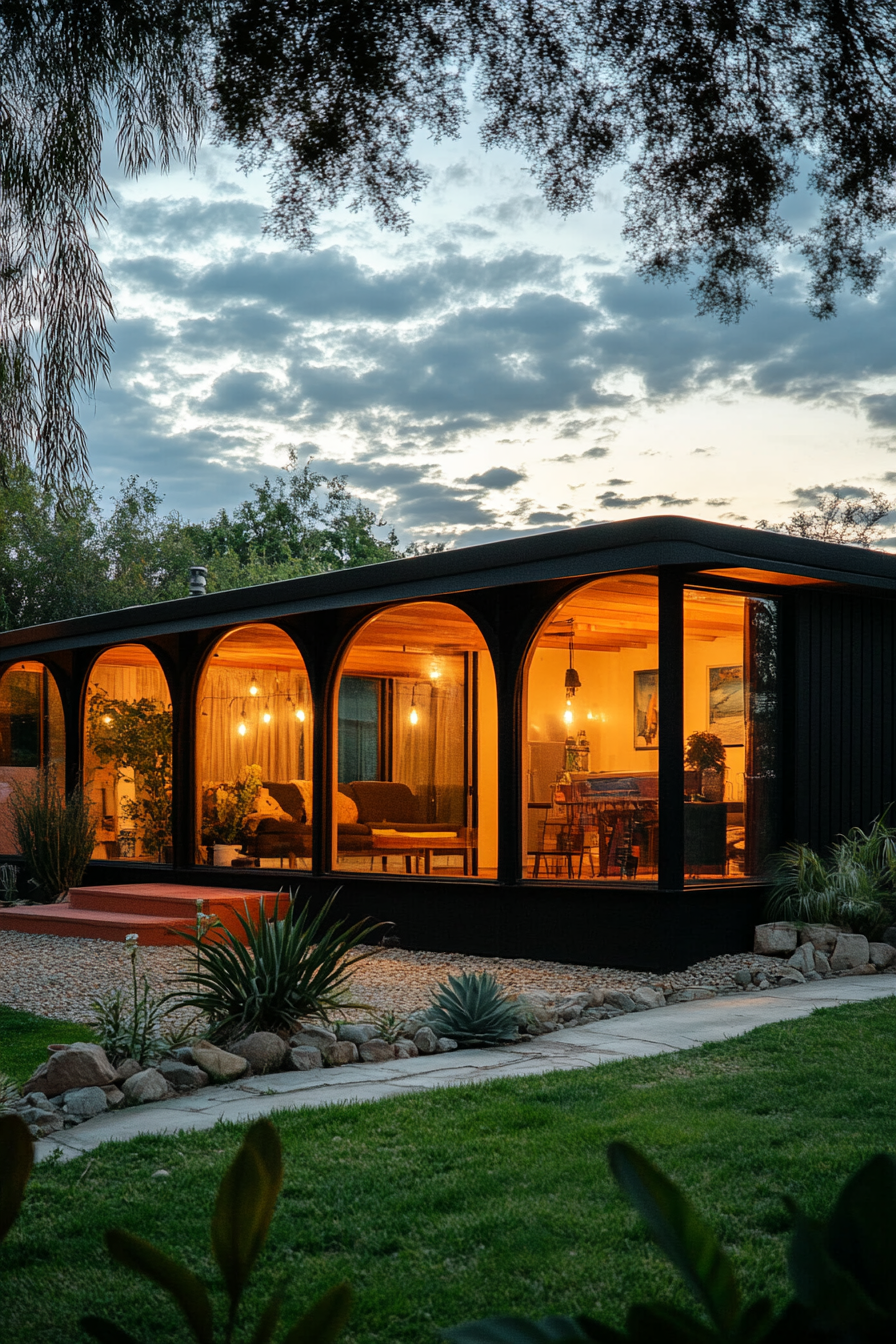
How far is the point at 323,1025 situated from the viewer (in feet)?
20.1

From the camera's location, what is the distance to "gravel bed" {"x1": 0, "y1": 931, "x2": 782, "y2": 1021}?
7645mm

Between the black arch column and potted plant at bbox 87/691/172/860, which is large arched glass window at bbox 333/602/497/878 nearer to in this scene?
potted plant at bbox 87/691/172/860

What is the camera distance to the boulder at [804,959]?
819cm

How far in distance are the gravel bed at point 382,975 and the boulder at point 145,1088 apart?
1.83 meters

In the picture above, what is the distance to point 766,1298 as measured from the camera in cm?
81

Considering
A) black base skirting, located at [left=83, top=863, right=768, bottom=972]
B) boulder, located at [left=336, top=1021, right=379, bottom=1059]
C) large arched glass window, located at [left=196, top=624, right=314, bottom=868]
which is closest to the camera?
boulder, located at [left=336, top=1021, right=379, bottom=1059]

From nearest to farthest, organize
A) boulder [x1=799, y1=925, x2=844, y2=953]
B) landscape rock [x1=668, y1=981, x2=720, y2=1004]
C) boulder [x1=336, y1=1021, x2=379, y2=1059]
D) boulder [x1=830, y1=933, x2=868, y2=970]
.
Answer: boulder [x1=336, y1=1021, x2=379, y2=1059] → landscape rock [x1=668, y1=981, x2=720, y2=1004] → boulder [x1=830, y1=933, x2=868, y2=970] → boulder [x1=799, y1=925, x2=844, y2=953]

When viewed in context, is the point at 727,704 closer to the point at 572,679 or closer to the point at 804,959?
the point at 572,679

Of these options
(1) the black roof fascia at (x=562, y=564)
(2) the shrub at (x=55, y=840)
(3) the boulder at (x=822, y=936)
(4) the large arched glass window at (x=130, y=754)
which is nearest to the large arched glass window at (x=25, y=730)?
(4) the large arched glass window at (x=130, y=754)

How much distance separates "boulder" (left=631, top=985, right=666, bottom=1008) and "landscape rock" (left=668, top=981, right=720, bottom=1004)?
0.08 meters

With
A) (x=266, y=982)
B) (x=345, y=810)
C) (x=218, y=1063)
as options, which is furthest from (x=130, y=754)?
(x=218, y=1063)

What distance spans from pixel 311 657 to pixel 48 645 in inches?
180

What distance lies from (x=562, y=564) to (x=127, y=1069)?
4943mm

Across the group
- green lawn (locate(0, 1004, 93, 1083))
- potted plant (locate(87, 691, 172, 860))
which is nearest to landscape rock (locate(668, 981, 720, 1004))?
green lawn (locate(0, 1004, 93, 1083))
